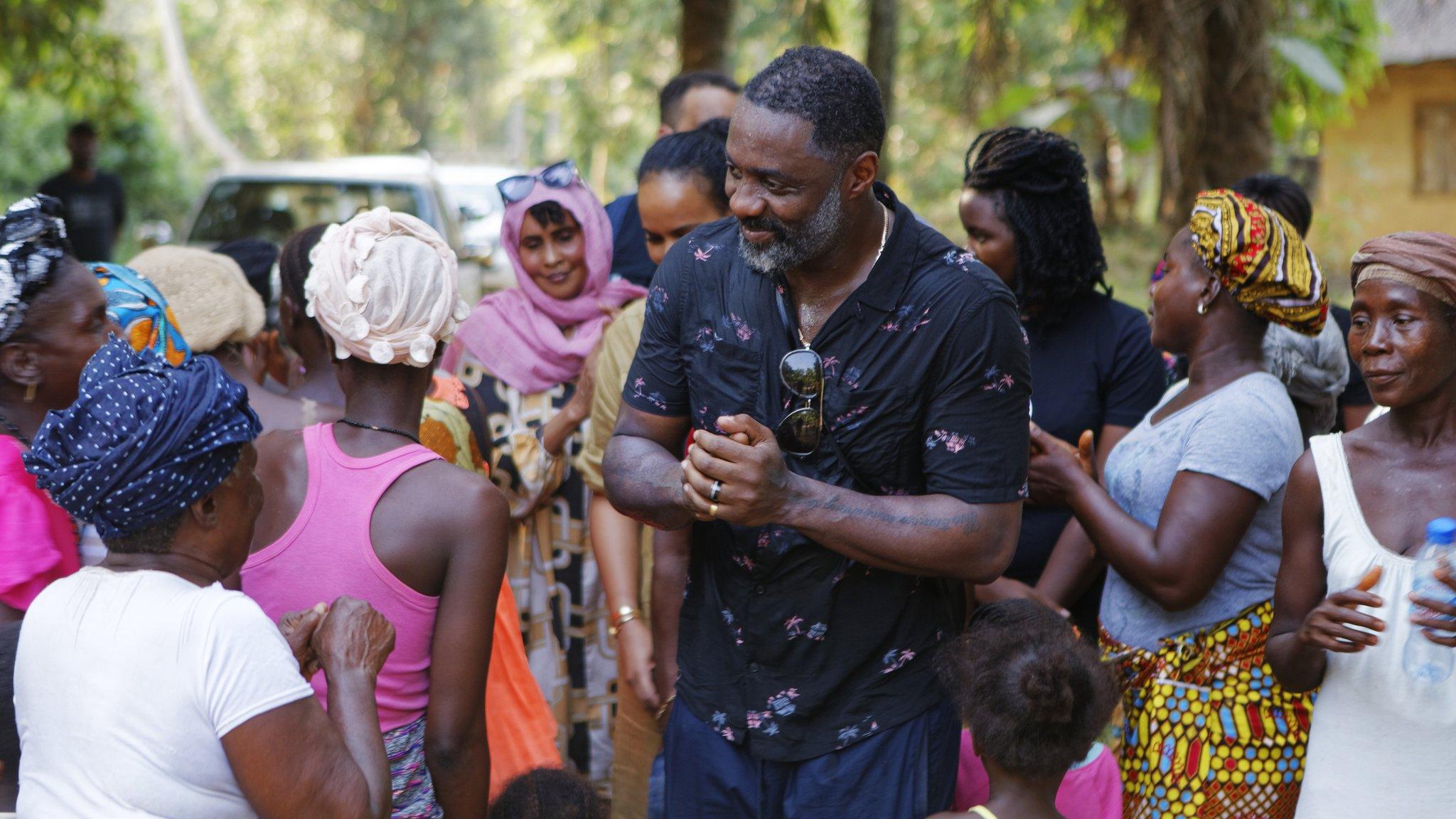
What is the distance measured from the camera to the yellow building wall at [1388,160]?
1493 centimetres

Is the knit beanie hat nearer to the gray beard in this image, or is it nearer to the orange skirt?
the orange skirt

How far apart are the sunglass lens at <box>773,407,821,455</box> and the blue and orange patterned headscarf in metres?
1.50

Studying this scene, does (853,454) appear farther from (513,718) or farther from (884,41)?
(884,41)

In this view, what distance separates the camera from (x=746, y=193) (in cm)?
246

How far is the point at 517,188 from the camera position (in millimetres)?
4176

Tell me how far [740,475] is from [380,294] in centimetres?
85

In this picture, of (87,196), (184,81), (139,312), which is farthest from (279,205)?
(184,81)

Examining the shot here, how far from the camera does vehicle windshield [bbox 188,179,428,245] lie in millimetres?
9805

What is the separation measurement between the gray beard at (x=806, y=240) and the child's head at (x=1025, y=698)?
0.86 meters

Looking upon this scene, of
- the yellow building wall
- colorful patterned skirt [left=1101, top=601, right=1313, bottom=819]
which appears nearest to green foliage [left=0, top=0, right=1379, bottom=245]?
the yellow building wall

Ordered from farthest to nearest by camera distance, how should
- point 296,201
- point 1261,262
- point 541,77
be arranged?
1. point 541,77
2. point 296,201
3. point 1261,262

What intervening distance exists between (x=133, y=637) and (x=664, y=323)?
48.4 inches

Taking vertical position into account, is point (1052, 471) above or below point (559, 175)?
below

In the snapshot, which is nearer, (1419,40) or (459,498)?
(459,498)
